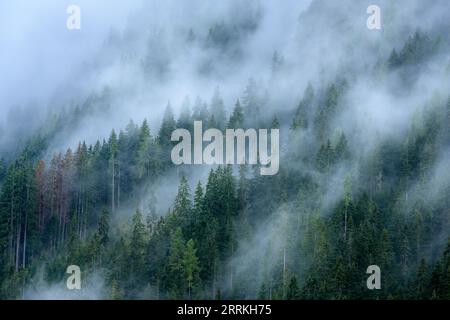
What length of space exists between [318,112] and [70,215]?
1868 inches

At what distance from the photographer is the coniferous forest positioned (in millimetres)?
75562

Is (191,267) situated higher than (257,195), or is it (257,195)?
(257,195)

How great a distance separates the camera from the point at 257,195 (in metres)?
86.4

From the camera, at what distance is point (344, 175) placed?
93688 mm

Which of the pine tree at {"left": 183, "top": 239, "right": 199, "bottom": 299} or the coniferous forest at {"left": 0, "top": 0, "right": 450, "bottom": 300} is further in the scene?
the coniferous forest at {"left": 0, "top": 0, "right": 450, "bottom": 300}

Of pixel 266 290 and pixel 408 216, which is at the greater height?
pixel 408 216

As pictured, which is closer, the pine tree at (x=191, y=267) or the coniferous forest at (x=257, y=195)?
the pine tree at (x=191, y=267)

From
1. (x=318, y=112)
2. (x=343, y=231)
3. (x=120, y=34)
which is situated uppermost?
(x=120, y=34)

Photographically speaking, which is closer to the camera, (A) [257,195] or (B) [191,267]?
(B) [191,267]

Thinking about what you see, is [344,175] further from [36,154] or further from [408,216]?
[36,154]

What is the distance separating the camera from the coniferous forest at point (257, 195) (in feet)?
248
